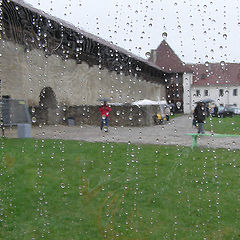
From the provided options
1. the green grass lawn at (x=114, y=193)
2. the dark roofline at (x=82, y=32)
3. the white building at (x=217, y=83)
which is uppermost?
the dark roofline at (x=82, y=32)

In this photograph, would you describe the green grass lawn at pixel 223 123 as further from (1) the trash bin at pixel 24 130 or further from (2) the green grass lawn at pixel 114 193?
(1) the trash bin at pixel 24 130

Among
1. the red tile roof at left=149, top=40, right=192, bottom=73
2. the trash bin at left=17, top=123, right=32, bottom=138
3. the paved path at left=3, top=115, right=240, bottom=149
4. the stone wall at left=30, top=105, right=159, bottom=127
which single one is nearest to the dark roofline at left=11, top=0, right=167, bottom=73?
the red tile roof at left=149, top=40, right=192, bottom=73

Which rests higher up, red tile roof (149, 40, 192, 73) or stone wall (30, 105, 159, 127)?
red tile roof (149, 40, 192, 73)

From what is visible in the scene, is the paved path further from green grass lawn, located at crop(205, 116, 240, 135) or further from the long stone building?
the long stone building

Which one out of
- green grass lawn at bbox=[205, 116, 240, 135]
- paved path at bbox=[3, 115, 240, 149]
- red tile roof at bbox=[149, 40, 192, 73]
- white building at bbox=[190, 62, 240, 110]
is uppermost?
red tile roof at bbox=[149, 40, 192, 73]

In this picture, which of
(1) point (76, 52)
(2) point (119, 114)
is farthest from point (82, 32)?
(2) point (119, 114)

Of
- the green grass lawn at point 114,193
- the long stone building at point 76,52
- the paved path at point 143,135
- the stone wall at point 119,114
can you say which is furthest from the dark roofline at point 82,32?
the green grass lawn at point 114,193

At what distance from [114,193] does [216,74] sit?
1.84 metres

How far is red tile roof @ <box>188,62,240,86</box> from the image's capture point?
1.78 metres

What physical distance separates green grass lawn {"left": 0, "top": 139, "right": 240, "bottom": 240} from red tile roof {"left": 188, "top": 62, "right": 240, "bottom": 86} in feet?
3.94

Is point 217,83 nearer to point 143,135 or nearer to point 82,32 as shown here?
point 82,32

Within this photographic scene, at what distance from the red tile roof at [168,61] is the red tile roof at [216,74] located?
8cm

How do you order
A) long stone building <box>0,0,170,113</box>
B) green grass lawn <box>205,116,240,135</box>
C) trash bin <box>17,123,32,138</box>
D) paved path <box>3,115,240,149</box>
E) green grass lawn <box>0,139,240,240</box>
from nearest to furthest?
green grass lawn <box>205,116,240,135</box> < long stone building <box>0,0,170,113</box> < green grass lawn <box>0,139,240,240</box> < paved path <box>3,115,240,149</box> < trash bin <box>17,123,32,138</box>

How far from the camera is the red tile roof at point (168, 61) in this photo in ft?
6.02
